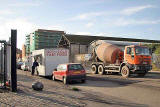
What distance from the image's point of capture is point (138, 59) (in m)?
19.2

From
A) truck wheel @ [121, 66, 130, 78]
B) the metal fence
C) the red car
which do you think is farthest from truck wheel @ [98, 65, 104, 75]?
the metal fence

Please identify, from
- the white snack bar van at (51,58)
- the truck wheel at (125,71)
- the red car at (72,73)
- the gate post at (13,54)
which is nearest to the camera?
the gate post at (13,54)

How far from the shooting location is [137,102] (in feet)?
29.6

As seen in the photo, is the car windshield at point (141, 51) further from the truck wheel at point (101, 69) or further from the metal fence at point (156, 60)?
the metal fence at point (156, 60)

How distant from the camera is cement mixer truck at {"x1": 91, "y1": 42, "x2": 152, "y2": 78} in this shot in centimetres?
1938

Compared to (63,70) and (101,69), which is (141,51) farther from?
(63,70)

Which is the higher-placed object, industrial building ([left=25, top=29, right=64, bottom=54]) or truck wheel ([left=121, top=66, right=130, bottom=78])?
industrial building ([left=25, top=29, right=64, bottom=54])

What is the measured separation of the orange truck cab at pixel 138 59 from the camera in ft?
63.1

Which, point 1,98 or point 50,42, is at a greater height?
point 50,42

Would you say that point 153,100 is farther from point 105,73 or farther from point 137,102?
point 105,73

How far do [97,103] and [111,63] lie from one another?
14710mm

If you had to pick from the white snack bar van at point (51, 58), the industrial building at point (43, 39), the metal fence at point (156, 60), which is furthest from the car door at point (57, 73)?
the industrial building at point (43, 39)

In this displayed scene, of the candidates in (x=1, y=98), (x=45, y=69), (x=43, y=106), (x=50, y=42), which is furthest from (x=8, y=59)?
(x=50, y=42)

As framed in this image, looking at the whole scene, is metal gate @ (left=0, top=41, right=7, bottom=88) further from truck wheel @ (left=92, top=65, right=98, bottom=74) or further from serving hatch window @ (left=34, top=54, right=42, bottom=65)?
truck wheel @ (left=92, top=65, right=98, bottom=74)
